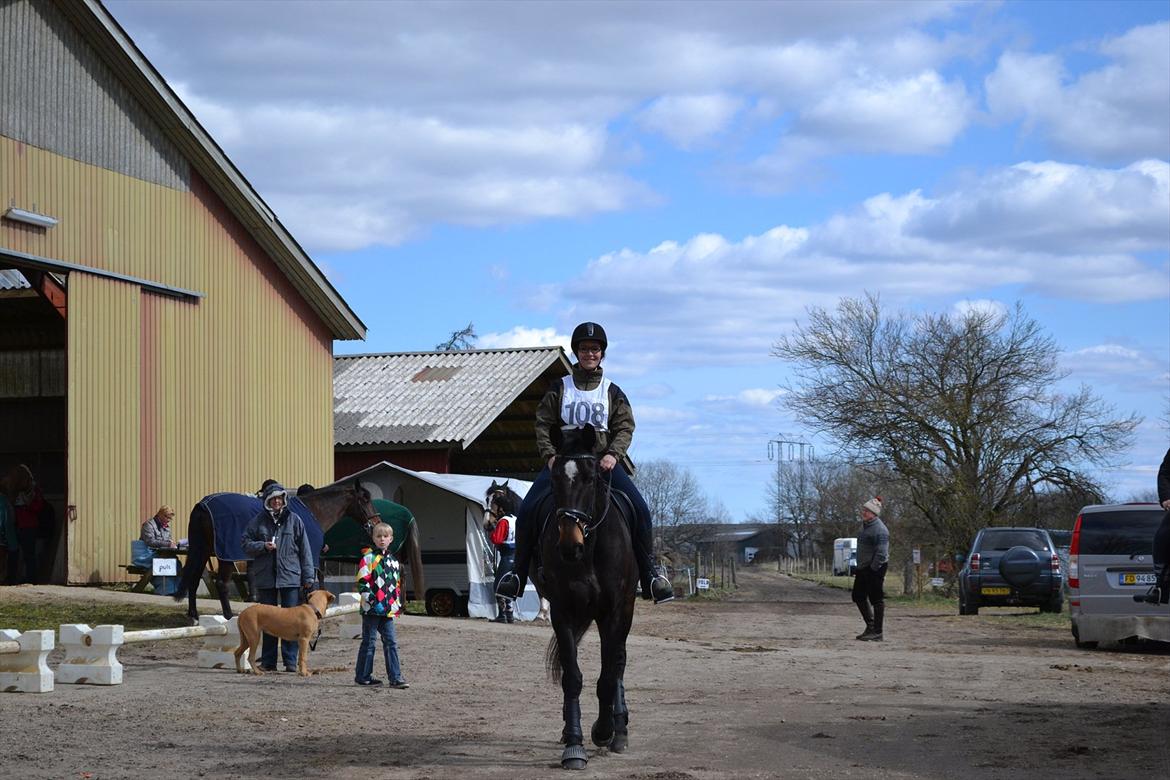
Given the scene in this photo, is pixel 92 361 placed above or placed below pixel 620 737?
above

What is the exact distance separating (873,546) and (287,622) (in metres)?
10.2

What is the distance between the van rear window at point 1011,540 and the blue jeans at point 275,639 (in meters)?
18.0

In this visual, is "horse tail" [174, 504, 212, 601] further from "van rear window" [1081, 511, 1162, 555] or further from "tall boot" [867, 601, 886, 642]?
"van rear window" [1081, 511, 1162, 555]

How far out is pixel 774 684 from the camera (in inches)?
541

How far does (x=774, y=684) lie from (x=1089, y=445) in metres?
32.3

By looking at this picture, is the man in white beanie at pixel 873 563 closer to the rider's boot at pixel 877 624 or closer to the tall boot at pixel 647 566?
the rider's boot at pixel 877 624

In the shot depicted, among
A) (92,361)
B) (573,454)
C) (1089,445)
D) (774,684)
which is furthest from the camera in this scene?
(1089,445)

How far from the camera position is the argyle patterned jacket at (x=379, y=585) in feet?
43.5

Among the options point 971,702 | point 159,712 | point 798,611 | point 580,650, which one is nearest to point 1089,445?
point 798,611

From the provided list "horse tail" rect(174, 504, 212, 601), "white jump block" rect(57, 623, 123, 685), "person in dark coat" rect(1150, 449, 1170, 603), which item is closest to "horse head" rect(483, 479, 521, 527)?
"horse tail" rect(174, 504, 212, 601)

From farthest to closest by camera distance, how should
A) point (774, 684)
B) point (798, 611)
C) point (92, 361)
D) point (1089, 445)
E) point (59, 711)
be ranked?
point (1089, 445) → point (798, 611) → point (92, 361) → point (774, 684) → point (59, 711)

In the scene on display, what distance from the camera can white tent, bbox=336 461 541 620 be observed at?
25719 mm

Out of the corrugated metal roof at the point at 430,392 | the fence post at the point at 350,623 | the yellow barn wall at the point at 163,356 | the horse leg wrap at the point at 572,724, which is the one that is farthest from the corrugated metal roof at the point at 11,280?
the horse leg wrap at the point at 572,724

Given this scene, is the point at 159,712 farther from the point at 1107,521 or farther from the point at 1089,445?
the point at 1089,445
